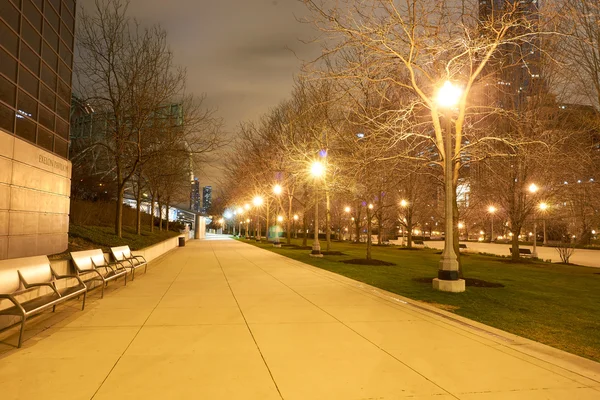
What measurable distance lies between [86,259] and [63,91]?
8264 mm

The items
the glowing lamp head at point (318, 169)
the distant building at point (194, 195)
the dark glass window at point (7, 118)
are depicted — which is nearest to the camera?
the dark glass window at point (7, 118)

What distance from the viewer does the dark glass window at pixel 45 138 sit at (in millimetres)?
13195

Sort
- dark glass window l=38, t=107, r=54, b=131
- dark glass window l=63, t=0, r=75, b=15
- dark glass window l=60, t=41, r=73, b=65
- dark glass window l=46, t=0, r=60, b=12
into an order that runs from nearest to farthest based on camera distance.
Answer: dark glass window l=38, t=107, r=54, b=131, dark glass window l=46, t=0, r=60, b=12, dark glass window l=60, t=41, r=73, b=65, dark glass window l=63, t=0, r=75, b=15

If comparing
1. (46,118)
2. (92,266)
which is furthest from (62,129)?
(92,266)

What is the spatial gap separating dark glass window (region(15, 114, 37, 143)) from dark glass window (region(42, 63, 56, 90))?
189cm

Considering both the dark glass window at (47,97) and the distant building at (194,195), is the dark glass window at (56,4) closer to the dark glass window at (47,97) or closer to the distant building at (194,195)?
the dark glass window at (47,97)

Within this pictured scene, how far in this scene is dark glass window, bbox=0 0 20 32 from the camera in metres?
11.0

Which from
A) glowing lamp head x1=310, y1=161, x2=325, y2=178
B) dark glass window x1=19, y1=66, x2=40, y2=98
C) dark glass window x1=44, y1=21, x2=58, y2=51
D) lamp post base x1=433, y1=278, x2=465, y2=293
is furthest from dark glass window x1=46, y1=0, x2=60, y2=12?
lamp post base x1=433, y1=278, x2=465, y2=293

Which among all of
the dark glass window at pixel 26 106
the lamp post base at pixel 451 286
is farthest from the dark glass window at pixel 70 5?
the lamp post base at pixel 451 286

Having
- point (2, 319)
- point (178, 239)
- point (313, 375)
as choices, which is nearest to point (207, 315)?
point (2, 319)

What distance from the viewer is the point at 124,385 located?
420cm

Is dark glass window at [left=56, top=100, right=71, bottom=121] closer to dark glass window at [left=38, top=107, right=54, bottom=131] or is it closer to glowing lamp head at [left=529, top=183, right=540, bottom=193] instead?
dark glass window at [left=38, top=107, right=54, bottom=131]

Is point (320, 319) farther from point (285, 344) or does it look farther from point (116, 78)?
point (116, 78)

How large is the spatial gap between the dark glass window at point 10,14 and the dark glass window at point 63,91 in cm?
328
